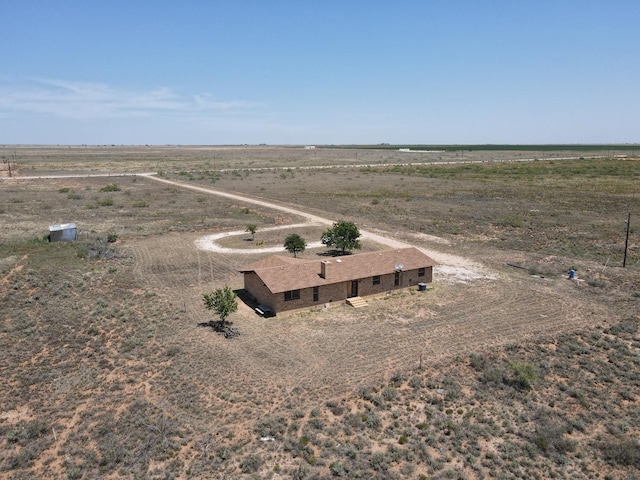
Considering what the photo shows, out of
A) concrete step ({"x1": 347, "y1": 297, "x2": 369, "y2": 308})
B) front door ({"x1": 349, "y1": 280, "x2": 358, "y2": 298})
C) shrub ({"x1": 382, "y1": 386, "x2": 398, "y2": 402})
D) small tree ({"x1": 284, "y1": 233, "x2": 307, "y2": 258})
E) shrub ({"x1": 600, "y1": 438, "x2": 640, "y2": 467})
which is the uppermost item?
small tree ({"x1": 284, "y1": 233, "x2": 307, "y2": 258})

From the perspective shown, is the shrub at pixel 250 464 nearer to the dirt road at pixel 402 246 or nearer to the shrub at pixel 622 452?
the shrub at pixel 622 452

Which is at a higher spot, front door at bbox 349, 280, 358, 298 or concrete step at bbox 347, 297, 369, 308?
front door at bbox 349, 280, 358, 298

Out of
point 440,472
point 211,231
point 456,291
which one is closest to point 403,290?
point 456,291

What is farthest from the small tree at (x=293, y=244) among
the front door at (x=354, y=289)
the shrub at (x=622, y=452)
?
the shrub at (x=622, y=452)

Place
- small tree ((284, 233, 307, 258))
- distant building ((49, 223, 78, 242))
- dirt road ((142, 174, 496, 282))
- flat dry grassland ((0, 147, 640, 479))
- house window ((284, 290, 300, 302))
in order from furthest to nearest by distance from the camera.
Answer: distant building ((49, 223, 78, 242)) → small tree ((284, 233, 307, 258)) → dirt road ((142, 174, 496, 282)) → house window ((284, 290, 300, 302)) → flat dry grassland ((0, 147, 640, 479))

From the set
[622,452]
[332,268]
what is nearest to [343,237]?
[332,268]

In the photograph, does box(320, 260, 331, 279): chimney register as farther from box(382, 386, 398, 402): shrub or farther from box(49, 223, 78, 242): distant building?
box(49, 223, 78, 242): distant building

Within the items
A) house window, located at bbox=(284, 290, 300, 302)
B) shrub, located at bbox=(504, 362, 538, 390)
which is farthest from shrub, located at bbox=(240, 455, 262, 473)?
house window, located at bbox=(284, 290, 300, 302)
